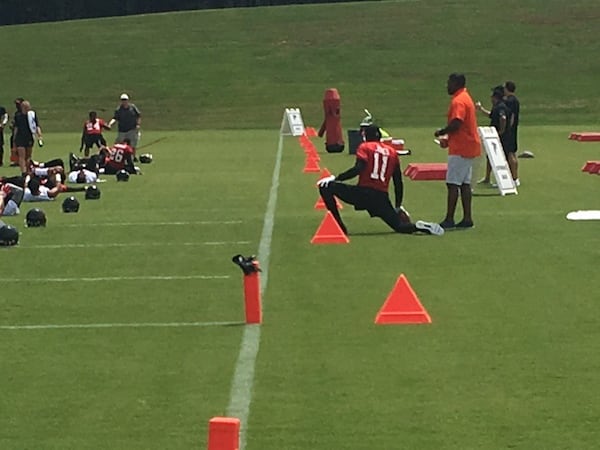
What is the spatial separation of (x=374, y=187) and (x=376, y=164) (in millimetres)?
267

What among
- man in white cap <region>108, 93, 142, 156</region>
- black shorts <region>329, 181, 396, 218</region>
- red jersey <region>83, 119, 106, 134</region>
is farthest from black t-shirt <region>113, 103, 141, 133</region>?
black shorts <region>329, 181, 396, 218</region>

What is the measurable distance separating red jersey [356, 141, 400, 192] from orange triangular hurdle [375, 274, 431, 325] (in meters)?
5.81

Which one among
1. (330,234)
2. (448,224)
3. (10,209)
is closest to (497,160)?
(448,224)

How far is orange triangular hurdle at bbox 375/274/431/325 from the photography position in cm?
1059

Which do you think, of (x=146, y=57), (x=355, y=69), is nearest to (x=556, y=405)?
(x=355, y=69)

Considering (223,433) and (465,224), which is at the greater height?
(223,433)

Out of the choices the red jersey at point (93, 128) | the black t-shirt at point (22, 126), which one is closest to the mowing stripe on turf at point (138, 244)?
the black t-shirt at point (22, 126)

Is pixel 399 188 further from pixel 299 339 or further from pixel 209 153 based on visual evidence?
pixel 209 153

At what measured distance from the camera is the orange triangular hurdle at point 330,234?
1583cm

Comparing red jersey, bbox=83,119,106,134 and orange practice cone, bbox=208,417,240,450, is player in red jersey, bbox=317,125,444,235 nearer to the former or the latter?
orange practice cone, bbox=208,417,240,450

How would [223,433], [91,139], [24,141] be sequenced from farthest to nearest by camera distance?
1. [91,139]
2. [24,141]
3. [223,433]

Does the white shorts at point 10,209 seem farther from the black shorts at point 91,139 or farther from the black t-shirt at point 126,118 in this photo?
the black shorts at point 91,139

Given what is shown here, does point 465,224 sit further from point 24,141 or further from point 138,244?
point 24,141

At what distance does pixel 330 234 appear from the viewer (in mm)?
Answer: 15914
